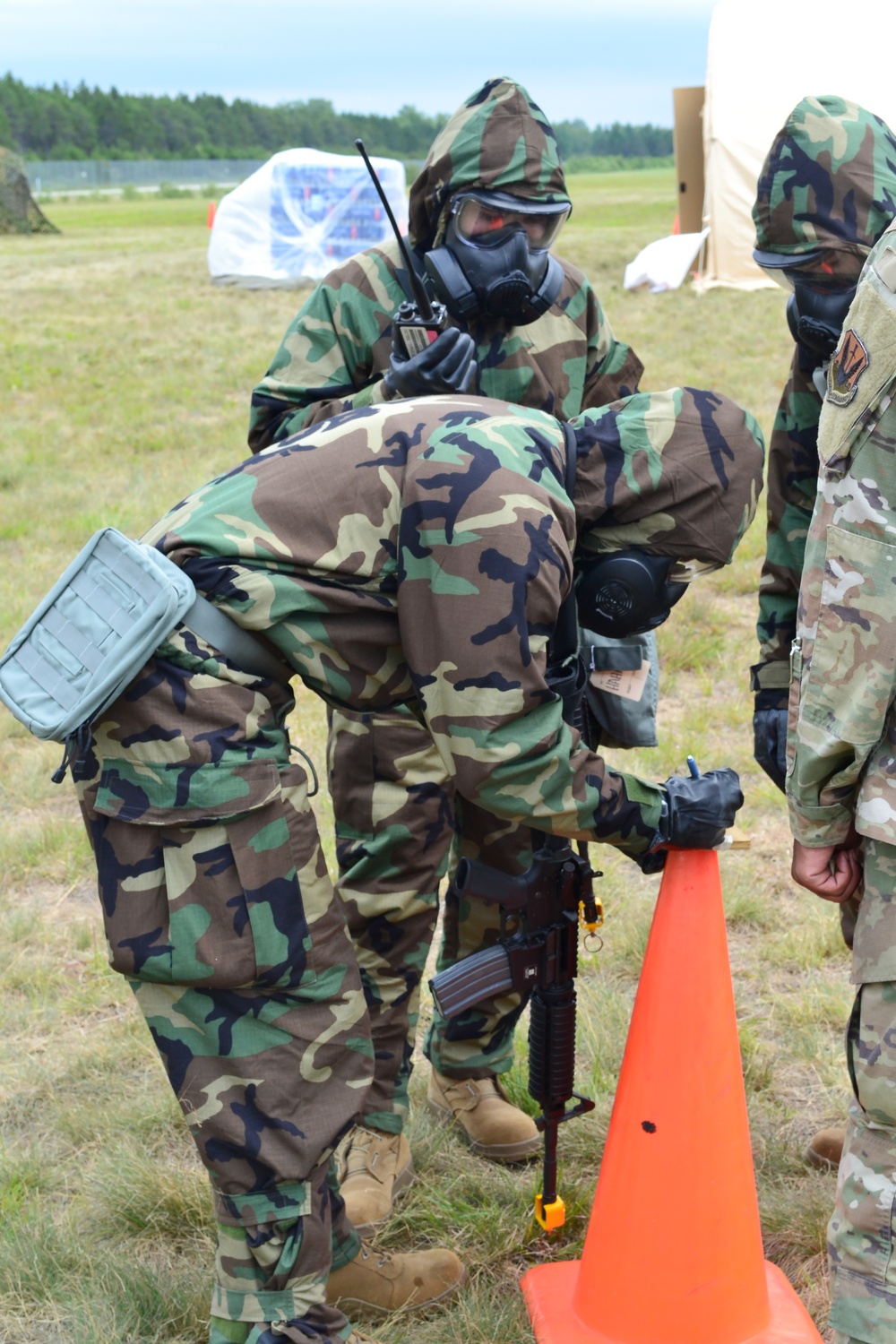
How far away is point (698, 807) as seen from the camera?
2314mm

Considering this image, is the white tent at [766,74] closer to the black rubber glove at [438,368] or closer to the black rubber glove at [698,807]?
the black rubber glove at [438,368]

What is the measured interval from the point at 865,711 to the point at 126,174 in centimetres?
7737

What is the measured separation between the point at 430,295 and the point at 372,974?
1569mm

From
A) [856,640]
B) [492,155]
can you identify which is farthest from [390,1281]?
[492,155]

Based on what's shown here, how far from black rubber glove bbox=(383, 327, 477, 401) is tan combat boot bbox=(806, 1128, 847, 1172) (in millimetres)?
1893

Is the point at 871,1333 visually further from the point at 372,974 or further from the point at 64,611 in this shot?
the point at 64,611

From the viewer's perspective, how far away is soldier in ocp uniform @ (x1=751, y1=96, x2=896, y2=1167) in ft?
8.75

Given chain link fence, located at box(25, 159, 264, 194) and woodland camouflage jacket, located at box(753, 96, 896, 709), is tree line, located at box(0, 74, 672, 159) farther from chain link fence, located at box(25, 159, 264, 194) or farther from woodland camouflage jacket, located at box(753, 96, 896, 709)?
woodland camouflage jacket, located at box(753, 96, 896, 709)

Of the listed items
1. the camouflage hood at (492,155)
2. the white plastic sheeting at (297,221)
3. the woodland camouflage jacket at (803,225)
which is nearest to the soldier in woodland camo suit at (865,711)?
the woodland camouflage jacket at (803,225)

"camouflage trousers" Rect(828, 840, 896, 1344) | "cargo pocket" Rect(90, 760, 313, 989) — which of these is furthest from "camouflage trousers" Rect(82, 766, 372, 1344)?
"camouflage trousers" Rect(828, 840, 896, 1344)

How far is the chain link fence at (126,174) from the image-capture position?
6838cm

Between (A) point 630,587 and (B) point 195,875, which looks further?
(A) point 630,587

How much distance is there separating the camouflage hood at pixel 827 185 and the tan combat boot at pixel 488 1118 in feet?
6.75

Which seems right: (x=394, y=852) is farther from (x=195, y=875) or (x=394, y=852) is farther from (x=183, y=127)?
(x=183, y=127)
